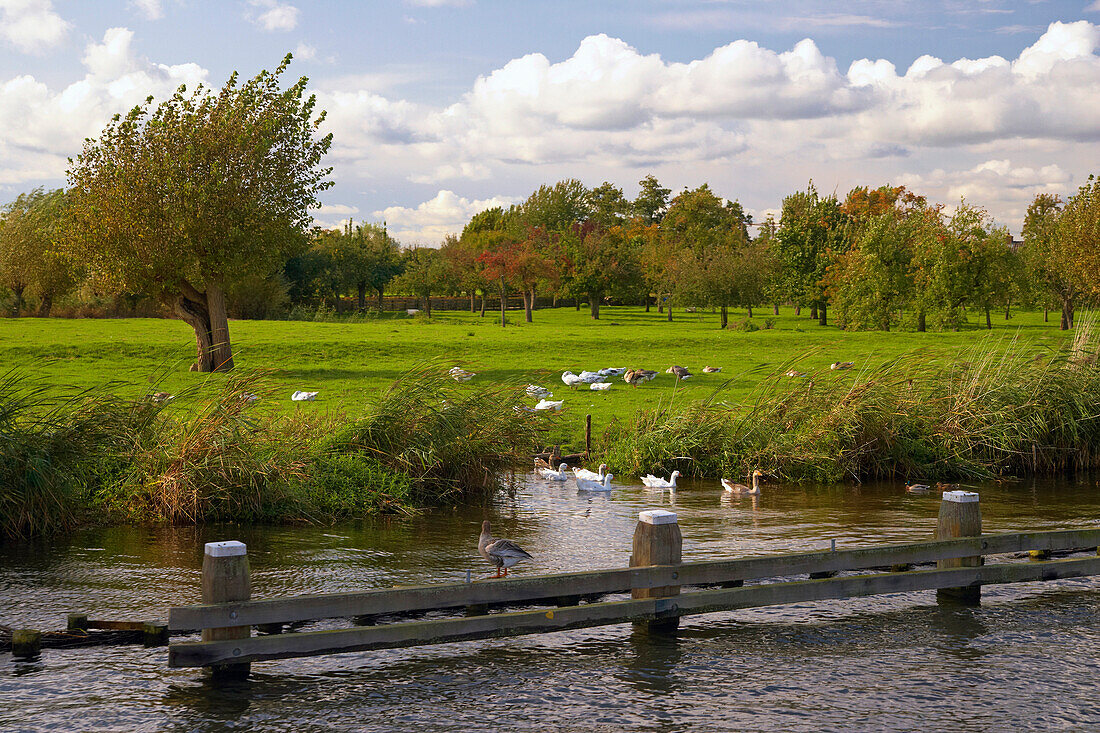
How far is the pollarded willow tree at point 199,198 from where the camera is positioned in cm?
2997

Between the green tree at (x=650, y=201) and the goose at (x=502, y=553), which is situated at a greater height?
the green tree at (x=650, y=201)

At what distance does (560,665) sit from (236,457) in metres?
7.81

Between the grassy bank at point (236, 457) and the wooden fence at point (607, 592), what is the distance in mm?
6256

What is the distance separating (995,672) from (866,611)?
6.38 feet

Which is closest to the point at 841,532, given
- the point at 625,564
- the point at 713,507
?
the point at 713,507

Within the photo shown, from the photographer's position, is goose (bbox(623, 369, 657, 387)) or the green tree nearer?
goose (bbox(623, 369, 657, 387))

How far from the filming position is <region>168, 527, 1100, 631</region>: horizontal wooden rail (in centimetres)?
789

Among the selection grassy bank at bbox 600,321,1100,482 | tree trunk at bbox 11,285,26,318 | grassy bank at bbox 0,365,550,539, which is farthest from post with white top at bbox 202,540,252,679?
tree trunk at bbox 11,285,26,318

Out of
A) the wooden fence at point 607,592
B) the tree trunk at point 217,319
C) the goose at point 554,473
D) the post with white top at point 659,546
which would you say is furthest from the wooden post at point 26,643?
the tree trunk at point 217,319

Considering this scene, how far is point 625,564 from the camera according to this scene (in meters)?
12.8

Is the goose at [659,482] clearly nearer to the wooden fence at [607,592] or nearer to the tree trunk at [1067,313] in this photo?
the wooden fence at [607,592]

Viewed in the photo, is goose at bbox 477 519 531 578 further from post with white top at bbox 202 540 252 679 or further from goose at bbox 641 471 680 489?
goose at bbox 641 471 680 489

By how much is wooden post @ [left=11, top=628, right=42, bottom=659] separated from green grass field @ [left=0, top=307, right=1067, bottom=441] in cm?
1491

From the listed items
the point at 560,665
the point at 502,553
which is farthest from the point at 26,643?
the point at 560,665
